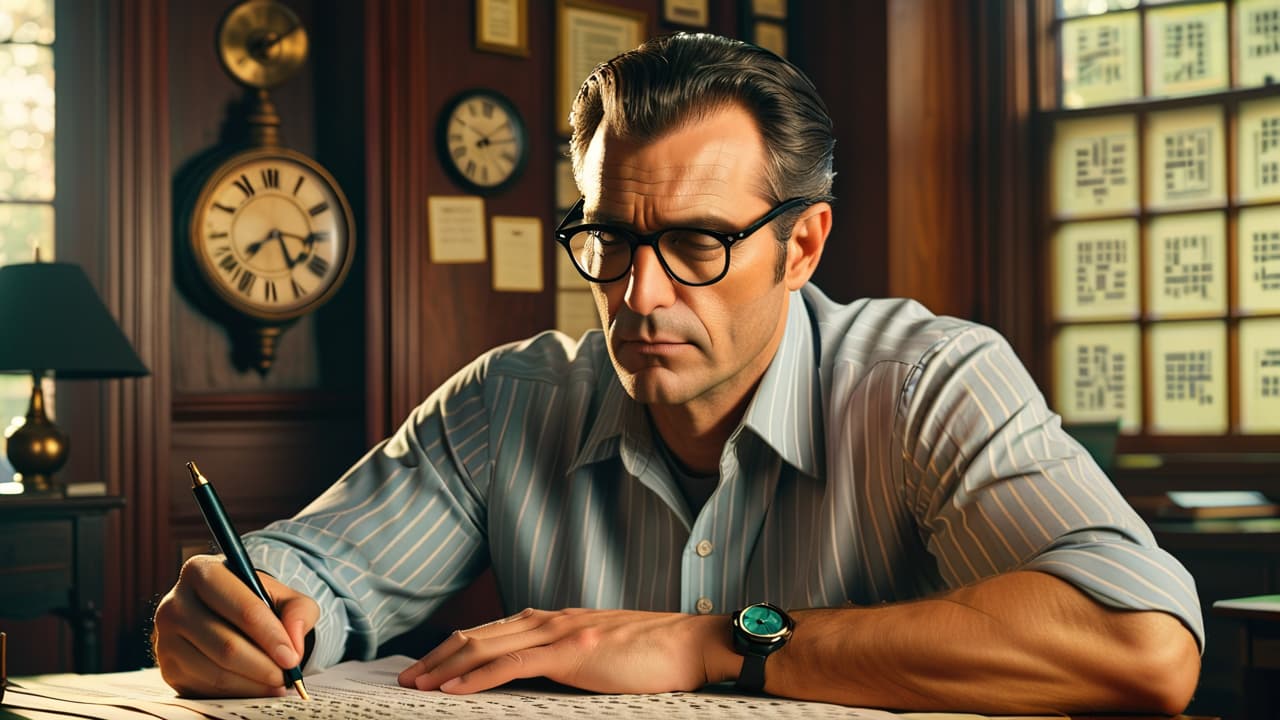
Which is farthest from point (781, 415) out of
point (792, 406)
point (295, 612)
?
point (295, 612)

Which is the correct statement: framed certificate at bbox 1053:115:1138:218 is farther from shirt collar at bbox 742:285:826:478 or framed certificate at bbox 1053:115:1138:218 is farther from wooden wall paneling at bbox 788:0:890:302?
shirt collar at bbox 742:285:826:478

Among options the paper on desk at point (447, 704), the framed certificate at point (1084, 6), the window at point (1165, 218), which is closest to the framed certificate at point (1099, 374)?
the window at point (1165, 218)

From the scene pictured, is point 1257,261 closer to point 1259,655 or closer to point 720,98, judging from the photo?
point 1259,655

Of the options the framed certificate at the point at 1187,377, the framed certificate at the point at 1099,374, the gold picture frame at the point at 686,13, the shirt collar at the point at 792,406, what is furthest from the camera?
the gold picture frame at the point at 686,13

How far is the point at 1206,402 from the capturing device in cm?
438

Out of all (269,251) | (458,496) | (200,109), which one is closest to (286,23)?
(200,109)

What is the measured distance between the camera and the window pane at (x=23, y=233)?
404 centimetres

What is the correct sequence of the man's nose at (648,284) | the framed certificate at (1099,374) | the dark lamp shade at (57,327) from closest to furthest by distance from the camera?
the man's nose at (648,284), the dark lamp shade at (57,327), the framed certificate at (1099,374)

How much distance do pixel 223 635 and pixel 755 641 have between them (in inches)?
20.9

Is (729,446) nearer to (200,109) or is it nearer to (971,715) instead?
(971,715)

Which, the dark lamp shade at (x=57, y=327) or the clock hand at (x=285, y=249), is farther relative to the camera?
the clock hand at (x=285, y=249)

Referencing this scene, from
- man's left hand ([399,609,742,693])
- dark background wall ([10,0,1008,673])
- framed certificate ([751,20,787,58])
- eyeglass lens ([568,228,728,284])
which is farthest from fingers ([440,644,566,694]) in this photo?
framed certificate ([751,20,787,58])

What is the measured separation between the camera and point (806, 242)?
1.73 metres

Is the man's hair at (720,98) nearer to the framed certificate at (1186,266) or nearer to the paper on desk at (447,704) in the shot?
the paper on desk at (447,704)
